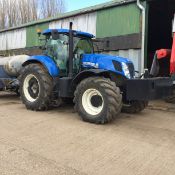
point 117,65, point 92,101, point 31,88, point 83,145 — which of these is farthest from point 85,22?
point 83,145

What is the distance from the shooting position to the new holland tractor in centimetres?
680

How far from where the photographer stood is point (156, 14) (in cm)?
1473

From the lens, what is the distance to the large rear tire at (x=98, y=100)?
22.1ft

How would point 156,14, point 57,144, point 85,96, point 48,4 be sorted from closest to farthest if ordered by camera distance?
point 57,144, point 85,96, point 156,14, point 48,4

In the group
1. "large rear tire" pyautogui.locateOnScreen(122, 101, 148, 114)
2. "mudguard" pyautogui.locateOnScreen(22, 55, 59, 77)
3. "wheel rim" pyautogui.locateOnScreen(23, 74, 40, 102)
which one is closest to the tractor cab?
"mudguard" pyautogui.locateOnScreen(22, 55, 59, 77)

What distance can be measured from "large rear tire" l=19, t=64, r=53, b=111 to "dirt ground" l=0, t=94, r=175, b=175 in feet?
1.07

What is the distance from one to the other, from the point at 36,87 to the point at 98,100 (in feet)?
6.99

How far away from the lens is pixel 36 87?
335 inches

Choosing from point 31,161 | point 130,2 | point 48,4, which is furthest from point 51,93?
point 48,4

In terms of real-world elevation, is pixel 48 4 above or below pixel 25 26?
above

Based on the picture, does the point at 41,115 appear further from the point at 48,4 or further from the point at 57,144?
the point at 48,4

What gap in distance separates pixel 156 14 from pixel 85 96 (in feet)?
29.1

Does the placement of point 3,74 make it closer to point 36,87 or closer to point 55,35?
point 36,87

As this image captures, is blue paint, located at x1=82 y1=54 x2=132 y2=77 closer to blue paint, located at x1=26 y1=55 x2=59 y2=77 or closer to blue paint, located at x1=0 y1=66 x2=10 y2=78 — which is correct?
blue paint, located at x1=26 y1=55 x2=59 y2=77
